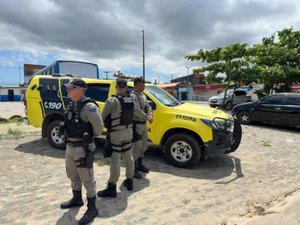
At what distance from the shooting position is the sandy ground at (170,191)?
338 centimetres

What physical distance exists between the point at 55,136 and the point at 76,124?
3.79m

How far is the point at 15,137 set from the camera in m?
7.99

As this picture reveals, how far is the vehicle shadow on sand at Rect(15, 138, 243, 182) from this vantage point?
508 cm

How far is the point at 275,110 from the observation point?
10.9 meters

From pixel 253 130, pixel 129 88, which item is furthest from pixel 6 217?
pixel 253 130

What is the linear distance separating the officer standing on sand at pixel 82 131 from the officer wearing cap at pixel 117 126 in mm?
574

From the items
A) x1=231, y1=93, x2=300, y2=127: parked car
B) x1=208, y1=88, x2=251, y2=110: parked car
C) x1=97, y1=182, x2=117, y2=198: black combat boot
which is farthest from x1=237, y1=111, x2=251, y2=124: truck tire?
x1=97, y1=182, x2=117, y2=198: black combat boot

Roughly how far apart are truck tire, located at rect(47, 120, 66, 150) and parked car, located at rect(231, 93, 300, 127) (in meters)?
8.53

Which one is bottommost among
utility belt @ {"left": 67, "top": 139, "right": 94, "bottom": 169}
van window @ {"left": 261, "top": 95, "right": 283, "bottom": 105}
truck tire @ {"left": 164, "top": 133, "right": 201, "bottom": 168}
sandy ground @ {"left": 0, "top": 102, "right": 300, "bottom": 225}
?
sandy ground @ {"left": 0, "top": 102, "right": 300, "bottom": 225}

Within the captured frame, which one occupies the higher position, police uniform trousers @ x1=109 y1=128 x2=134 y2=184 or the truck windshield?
the truck windshield

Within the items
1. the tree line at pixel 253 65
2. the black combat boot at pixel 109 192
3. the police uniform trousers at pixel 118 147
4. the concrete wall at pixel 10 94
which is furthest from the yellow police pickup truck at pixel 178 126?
the concrete wall at pixel 10 94

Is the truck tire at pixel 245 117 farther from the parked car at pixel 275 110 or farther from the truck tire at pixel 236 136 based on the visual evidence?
the truck tire at pixel 236 136

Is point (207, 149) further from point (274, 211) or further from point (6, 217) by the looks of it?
point (6, 217)

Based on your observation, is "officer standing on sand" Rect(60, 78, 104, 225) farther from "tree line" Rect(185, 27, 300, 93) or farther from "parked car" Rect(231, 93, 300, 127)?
"tree line" Rect(185, 27, 300, 93)
